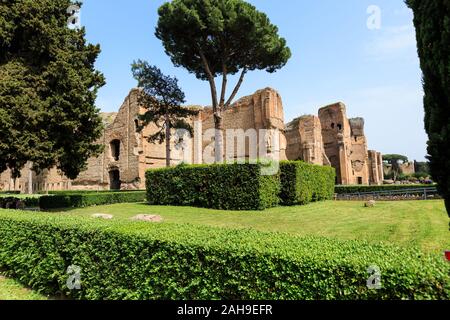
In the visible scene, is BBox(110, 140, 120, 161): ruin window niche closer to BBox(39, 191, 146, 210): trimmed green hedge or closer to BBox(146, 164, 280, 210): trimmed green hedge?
BBox(39, 191, 146, 210): trimmed green hedge

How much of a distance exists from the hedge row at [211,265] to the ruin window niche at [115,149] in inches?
1188

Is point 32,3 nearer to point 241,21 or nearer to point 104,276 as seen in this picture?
point 241,21

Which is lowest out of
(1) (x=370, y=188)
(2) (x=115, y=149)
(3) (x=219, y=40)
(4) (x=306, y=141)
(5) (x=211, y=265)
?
(1) (x=370, y=188)

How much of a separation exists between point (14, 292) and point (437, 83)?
26.6 feet

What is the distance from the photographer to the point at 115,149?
35.4 meters

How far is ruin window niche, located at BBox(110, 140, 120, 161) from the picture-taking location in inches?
1375

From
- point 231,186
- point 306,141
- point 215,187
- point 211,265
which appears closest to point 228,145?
point 306,141

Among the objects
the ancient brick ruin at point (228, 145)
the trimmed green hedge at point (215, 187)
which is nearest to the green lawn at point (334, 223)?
the trimmed green hedge at point (215, 187)

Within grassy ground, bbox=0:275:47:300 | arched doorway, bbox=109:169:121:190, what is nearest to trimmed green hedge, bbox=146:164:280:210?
grassy ground, bbox=0:275:47:300

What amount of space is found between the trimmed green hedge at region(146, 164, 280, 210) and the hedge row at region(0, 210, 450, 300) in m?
9.29

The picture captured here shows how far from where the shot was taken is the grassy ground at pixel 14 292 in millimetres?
5555

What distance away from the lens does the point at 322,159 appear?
39.7 meters

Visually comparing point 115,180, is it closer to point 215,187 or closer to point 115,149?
point 115,149

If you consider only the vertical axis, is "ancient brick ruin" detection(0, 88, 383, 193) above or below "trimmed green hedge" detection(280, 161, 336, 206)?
above
